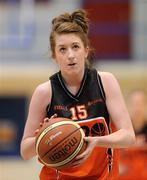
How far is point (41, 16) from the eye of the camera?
1317 centimetres

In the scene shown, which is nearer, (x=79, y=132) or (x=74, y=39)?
(x=79, y=132)

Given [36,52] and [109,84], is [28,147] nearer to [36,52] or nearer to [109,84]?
[109,84]

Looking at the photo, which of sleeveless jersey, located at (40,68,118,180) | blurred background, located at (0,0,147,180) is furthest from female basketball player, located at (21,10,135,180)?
blurred background, located at (0,0,147,180)

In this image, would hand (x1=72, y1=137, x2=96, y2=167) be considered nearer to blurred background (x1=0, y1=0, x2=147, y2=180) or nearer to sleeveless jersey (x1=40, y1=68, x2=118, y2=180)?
sleeveless jersey (x1=40, y1=68, x2=118, y2=180)

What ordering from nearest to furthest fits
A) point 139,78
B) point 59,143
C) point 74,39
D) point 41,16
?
point 59,143, point 74,39, point 139,78, point 41,16

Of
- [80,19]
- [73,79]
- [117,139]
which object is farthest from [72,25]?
[117,139]

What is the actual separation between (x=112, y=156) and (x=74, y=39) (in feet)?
2.74

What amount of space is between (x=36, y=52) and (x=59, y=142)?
29.6ft

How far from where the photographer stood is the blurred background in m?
12.1

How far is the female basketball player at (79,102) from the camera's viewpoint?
418cm

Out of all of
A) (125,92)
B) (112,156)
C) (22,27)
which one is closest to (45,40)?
(22,27)

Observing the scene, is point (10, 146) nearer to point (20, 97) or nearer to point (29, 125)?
point (20, 97)

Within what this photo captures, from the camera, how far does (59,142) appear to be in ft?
12.7

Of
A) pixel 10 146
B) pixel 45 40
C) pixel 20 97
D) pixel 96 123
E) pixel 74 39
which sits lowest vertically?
pixel 10 146
